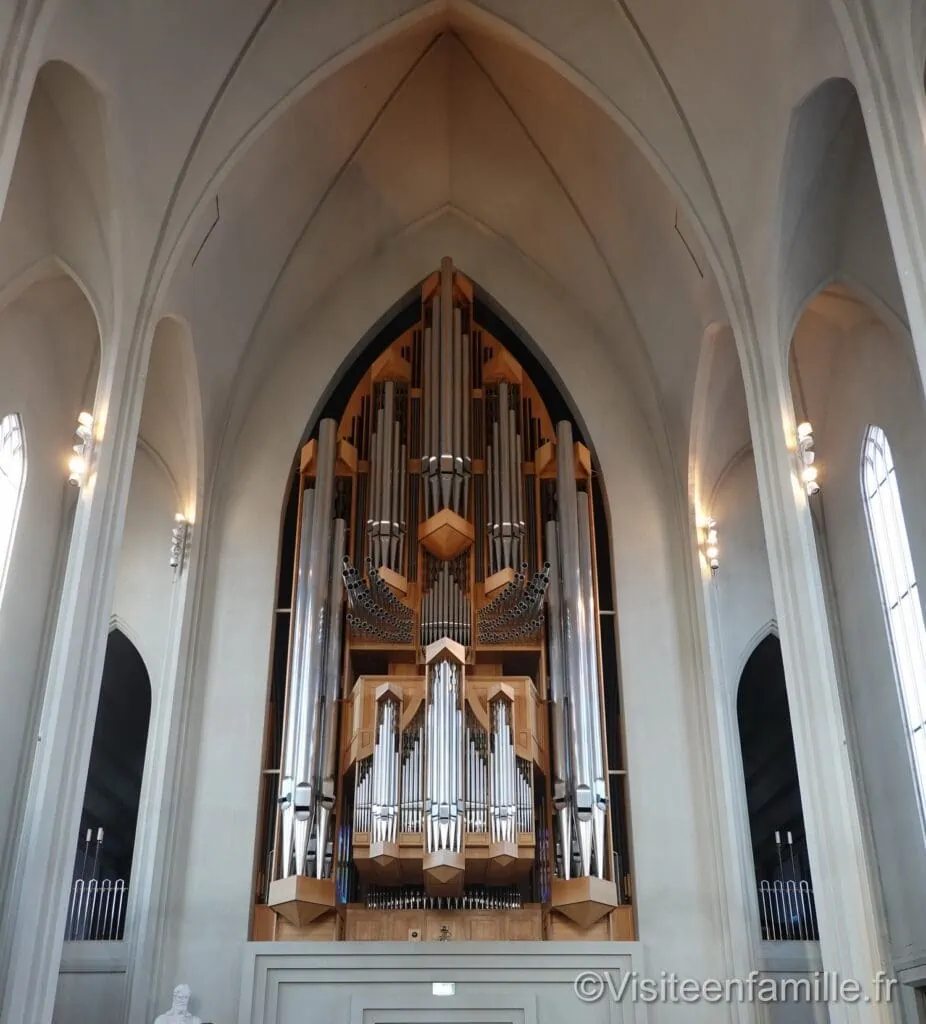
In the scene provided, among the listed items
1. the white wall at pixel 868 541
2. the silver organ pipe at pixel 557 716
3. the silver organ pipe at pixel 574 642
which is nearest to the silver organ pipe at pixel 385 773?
the silver organ pipe at pixel 557 716

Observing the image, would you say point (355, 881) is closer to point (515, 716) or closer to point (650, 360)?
point (515, 716)

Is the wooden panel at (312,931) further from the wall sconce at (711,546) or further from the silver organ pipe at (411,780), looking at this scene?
the wall sconce at (711,546)

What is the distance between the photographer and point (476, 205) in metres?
13.5

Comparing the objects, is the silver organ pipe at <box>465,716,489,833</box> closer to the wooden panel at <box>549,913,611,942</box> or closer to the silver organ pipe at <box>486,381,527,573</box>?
the wooden panel at <box>549,913,611,942</box>

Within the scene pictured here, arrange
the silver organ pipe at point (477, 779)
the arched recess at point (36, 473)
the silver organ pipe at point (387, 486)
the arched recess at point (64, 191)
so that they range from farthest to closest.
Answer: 1. the silver organ pipe at point (387, 486)
2. the arched recess at point (36, 473)
3. the silver organ pipe at point (477, 779)
4. the arched recess at point (64, 191)

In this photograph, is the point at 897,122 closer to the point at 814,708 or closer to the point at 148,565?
the point at 814,708

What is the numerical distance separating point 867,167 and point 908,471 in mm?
2599

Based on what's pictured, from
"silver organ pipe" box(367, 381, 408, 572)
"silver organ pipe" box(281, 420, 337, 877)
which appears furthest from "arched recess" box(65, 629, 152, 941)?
"silver organ pipe" box(367, 381, 408, 572)

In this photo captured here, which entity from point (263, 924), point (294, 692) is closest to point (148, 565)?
point (294, 692)

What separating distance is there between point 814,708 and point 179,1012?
5.46 meters

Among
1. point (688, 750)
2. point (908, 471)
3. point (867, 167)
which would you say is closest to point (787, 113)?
point (867, 167)

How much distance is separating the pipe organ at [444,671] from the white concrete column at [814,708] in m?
2.65

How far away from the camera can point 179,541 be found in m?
11.5

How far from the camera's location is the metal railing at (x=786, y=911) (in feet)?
34.2
